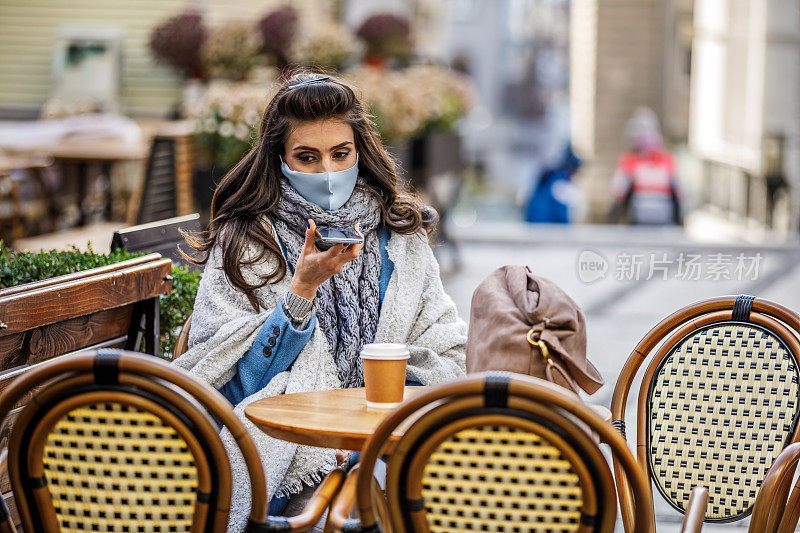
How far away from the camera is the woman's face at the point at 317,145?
2.73 meters

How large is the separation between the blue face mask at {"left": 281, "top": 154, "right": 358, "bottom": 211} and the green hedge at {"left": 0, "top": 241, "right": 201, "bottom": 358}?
0.91 meters

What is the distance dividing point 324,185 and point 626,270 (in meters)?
6.64

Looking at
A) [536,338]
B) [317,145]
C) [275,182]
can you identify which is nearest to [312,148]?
[317,145]

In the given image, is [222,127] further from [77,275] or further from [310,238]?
[310,238]

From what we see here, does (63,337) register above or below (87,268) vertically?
below

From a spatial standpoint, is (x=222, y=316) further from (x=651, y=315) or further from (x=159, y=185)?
(x=651, y=315)

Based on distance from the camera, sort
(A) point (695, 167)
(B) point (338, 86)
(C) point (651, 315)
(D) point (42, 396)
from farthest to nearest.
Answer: (A) point (695, 167) < (C) point (651, 315) < (B) point (338, 86) < (D) point (42, 396)

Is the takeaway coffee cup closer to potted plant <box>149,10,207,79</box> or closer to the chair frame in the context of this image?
the chair frame

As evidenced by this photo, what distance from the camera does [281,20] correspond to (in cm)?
1280

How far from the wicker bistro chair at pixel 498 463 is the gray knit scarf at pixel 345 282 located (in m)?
0.95

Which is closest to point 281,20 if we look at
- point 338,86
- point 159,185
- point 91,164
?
point 91,164

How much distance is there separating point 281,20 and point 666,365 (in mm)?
10876

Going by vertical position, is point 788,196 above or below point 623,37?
below

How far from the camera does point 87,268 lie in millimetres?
3293
